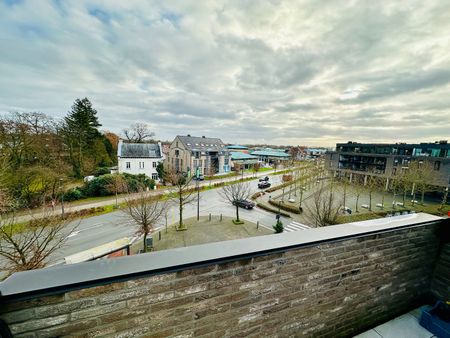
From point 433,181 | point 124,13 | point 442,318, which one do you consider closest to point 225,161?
point 433,181

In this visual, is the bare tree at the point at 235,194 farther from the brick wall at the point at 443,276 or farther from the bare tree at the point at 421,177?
the bare tree at the point at 421,177

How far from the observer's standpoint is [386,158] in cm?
2925

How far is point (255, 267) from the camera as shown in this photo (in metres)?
1.54

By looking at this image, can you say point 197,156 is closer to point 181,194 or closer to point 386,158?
point 181,194

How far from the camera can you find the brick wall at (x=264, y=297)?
1119mm

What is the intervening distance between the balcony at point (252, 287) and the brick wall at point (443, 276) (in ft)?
0.04

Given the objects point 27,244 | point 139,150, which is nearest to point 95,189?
point 139,150

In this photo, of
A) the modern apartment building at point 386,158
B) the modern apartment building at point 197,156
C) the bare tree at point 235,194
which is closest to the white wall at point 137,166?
the modern apartment building at point 197,156

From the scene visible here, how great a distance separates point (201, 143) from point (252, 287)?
108 feet

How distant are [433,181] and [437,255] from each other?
31392mm

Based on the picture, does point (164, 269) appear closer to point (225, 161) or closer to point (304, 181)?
point (304, 181)

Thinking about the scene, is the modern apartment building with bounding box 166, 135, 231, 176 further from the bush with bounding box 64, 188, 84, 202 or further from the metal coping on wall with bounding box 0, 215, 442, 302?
the metal coping on wall with bounding box 0, 215, 442, 302

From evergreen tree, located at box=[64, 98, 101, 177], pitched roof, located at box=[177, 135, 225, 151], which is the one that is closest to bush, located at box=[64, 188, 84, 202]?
evergreen tree, located at box=[64, 98, 101, 177]

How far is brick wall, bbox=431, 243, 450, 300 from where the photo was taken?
2523mm
